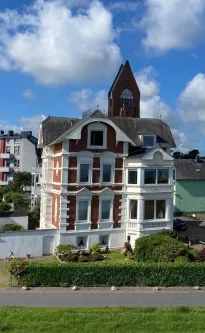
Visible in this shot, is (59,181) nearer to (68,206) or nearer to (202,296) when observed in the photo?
(68,206)

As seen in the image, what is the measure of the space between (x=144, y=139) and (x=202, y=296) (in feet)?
60.2

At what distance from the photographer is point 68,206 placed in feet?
105

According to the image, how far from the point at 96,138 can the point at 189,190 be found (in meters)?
28.9

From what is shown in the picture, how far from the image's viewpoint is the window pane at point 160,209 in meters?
33.7

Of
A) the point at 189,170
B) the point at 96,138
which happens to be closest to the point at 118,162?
the point at 96,138

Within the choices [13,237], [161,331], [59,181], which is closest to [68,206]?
[59,181]

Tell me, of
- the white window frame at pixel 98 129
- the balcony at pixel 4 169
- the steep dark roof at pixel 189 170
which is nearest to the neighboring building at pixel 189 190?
the steep dark roof at pixel 189 170

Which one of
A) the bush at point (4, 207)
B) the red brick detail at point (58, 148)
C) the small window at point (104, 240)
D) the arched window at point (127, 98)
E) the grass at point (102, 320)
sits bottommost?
the grass at point (102, 320)

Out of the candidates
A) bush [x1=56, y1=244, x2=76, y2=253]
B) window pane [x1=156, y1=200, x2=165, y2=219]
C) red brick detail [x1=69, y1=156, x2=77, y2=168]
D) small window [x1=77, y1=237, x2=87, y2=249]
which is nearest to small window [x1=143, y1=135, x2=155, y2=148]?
window pane [x1=156, y1=200, x2=165, y2=219]

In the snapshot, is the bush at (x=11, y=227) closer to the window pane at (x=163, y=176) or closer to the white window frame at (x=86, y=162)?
the white window frame at (x=86, y=162)

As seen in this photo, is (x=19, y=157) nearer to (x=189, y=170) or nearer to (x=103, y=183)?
(x=189, y=170)

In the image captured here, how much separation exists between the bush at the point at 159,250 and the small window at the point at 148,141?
34.9 feet

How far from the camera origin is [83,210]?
32594 mm

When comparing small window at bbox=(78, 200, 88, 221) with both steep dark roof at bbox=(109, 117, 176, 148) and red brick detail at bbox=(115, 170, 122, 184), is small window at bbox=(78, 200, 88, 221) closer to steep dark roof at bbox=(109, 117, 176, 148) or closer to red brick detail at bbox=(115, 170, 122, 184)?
red brick detail at bbox=(115, 170, 122, 184)
